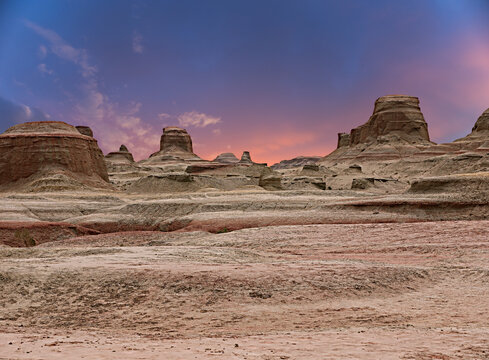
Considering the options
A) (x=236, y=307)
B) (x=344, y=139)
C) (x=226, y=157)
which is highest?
(x=226, y=157)

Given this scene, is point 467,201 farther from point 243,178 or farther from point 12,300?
point 243,178

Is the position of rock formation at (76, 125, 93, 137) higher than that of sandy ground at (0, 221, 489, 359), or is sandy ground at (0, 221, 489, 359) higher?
rock formation at (76, 125, 93, 137)

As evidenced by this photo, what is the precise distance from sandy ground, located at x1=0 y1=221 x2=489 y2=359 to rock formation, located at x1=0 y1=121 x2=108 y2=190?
Result: 103ft

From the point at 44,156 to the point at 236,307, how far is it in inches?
1608

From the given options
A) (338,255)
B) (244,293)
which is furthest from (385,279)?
(338,255)

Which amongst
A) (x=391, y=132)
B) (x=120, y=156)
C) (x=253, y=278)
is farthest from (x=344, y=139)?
(x=253, y=278)

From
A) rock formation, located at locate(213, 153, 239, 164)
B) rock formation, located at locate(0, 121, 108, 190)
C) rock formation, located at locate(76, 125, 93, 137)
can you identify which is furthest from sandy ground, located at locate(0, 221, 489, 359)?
rock formation, located at locate(213, 153, 239, 164)

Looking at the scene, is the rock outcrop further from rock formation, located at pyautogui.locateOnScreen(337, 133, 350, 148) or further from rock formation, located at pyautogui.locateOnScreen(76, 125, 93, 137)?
rock formation, located at pyautogui.locateOnScreen(76, 125, 93, 137)

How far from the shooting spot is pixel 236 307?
8109 millimetres

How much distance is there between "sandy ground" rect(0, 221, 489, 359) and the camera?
5090mm

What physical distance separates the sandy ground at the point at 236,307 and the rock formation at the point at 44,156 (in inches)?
1239

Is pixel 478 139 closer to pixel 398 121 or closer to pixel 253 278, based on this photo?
pixel 398 121

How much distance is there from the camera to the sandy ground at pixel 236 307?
5.09 m

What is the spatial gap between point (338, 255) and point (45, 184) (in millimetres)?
33821
